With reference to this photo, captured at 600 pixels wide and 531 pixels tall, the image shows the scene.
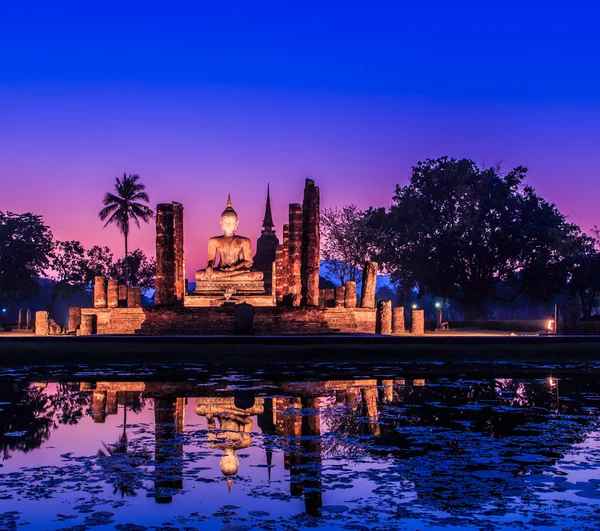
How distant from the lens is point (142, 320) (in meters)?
34.4

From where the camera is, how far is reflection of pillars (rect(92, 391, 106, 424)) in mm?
12664

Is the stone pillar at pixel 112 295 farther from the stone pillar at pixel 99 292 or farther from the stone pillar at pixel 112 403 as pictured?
the stone pillar at pixel 112 403

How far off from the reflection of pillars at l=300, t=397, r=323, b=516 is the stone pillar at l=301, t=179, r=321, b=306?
73.4 ft

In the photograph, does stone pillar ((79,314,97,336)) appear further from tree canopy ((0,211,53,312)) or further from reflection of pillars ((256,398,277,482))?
tree canopy ((0,211,53,312))

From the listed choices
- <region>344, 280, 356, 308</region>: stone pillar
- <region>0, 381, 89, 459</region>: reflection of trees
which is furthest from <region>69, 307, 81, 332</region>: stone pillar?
<region>0, 381, 89, 459</region>: reflection of trees

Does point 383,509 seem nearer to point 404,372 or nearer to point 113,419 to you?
point 113,419

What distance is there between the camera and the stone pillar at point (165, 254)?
118 feet

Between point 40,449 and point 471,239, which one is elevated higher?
point 471,239

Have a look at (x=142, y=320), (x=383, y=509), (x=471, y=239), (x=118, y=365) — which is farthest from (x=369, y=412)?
(x=471, y=239)

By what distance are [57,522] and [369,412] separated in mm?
6929

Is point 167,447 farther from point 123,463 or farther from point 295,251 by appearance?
point 295,251

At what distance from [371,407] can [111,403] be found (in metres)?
4.28

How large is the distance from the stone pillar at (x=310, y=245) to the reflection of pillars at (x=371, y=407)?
2002cm

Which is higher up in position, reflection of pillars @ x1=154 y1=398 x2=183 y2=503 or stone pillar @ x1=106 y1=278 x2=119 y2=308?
stone pillar @ x1=106 y1=278 x2=119 y2=308
